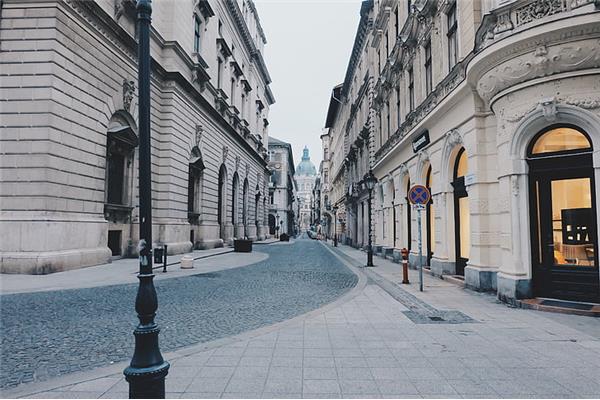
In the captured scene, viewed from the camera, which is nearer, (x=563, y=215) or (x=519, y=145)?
(x=563, y=215)

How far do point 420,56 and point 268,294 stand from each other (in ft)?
36.8

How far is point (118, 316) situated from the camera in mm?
6973

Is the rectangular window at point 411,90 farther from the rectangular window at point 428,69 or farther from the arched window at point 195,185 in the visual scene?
the arched window at point 195,185

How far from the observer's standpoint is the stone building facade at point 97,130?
12.3 meters

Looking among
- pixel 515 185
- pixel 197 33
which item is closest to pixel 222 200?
pixel 197 33

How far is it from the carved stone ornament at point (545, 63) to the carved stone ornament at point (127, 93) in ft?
48.8

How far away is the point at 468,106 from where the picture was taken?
10.4 metres

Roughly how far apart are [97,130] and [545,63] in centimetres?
1485

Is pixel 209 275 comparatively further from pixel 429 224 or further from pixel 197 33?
pixel 197 33

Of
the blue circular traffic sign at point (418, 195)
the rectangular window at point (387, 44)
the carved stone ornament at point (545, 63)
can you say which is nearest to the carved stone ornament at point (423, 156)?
the blue circular traffic sign at point (418, 195)

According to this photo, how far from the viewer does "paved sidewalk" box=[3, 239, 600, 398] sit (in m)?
3.82

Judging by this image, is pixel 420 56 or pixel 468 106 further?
pixel 420 56

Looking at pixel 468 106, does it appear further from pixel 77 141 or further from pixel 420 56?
pixel 77 141

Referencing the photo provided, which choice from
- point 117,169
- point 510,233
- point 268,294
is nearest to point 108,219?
point 117,169
